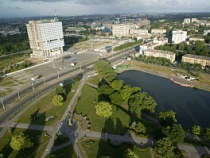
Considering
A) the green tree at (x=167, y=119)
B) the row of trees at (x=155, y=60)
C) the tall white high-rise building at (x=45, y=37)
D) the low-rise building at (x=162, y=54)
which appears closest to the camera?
the green tree at (x=167, y=119)

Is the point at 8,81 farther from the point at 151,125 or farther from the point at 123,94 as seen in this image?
the point at 151,125

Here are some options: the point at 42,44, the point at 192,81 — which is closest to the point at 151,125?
the point at 192,81

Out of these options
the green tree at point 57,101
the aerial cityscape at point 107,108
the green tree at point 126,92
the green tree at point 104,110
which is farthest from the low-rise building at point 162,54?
the green tree at point 57,101

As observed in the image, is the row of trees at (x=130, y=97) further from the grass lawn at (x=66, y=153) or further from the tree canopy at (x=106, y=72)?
the grass lawn at (x=66, y=153)

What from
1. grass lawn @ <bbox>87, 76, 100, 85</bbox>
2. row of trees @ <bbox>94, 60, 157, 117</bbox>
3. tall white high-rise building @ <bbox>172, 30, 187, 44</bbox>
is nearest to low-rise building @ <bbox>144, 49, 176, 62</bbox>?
tall white high-rise building @ <bbox>172, 30, 187, 44</bbox>

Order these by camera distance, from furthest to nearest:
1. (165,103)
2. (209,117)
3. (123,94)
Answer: (165,103), (123,94), (209,117)

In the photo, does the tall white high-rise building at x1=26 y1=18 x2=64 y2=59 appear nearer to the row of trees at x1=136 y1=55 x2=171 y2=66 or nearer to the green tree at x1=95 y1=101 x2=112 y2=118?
the row of trees at x1=136 y1=55 x2=171 y2=66

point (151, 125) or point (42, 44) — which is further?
point (42, 44)
